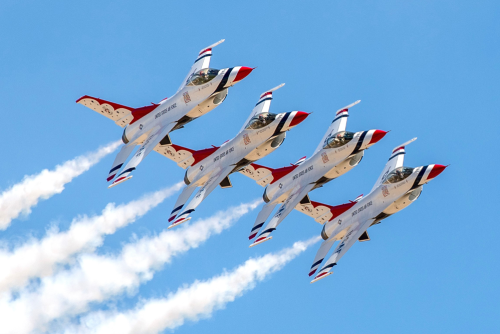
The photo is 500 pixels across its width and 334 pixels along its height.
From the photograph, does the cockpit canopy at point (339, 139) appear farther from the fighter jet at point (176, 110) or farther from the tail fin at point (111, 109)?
the tail fin at point (111, 109)

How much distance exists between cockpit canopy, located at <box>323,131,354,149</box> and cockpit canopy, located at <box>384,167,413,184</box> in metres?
3.97

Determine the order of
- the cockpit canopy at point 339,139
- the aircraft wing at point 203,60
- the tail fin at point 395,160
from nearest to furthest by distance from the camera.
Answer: the cockpit canopy at point 339,139 < the tail fin at point 395,160 < the aircraft wing at point 203,60

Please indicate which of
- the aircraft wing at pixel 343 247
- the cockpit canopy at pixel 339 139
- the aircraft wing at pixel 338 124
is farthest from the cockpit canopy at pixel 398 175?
the aircraft wing at pixel 338 124

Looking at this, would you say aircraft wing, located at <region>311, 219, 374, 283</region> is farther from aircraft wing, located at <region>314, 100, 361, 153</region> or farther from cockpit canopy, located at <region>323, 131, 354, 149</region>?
aircraft wing, located at <region>314, 100, 361, 153</region>

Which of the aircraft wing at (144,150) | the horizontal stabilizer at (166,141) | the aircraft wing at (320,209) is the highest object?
the horizontal stabilizer at (166,141)

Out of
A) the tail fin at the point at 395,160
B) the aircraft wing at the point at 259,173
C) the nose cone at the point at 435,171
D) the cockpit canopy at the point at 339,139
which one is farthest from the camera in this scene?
the aircraft wing at the point at 259,173

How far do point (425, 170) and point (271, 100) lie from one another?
38.7 ft

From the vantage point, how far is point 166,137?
78.8 m

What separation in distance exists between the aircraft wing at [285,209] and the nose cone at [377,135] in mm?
5061

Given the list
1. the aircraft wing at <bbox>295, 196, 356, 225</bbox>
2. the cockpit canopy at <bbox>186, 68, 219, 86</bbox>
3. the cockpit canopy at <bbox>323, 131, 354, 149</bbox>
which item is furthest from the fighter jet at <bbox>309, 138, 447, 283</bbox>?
the cockpit canopy at <bbox>186, 68, 219, 86</bbox>

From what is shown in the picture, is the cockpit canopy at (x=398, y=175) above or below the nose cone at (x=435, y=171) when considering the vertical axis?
above

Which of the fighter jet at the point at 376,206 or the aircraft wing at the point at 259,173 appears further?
the aircraft wing at the point at 259,173

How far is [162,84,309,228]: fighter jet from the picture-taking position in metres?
73.8

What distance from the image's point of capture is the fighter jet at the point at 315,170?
73.6 m
